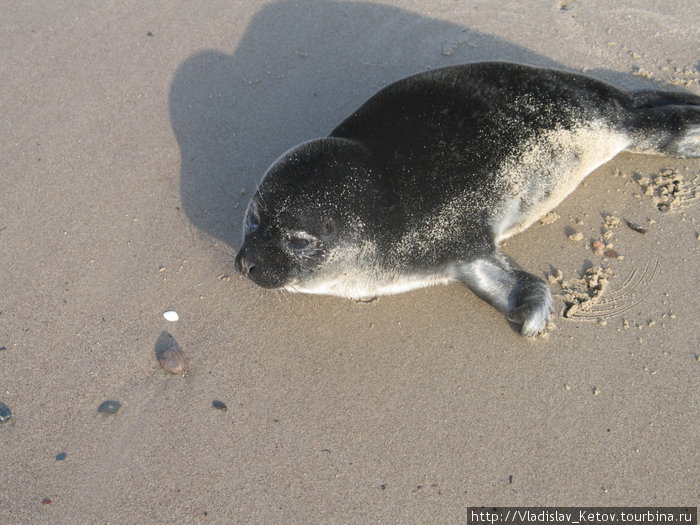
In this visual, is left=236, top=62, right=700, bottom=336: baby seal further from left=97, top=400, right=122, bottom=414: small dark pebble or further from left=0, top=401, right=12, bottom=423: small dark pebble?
left=0, top=401, right=12, bottom=423: small dark pebble

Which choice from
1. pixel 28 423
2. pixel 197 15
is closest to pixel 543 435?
pixel 28 423

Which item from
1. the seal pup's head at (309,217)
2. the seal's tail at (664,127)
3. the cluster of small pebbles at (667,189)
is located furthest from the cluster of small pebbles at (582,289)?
the seal pup's head at (309,217)

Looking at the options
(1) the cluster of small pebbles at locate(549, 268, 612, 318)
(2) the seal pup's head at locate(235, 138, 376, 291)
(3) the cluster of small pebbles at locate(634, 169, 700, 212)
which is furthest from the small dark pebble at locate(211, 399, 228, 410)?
(3) the cluster of small pebbles at locate(634, 169, 700, 212)

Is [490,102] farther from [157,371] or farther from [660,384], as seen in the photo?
[157,371]

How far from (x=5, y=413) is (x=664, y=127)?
3.94 metres

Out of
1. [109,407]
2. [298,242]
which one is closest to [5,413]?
[109,407]

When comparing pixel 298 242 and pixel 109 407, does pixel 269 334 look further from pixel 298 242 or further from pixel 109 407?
pixel 109 407

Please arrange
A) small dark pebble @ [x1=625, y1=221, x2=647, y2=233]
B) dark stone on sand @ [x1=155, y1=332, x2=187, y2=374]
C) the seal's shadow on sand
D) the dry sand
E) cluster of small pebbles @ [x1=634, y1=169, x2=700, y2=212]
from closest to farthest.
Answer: the dry sand, dark stone on sand @ [x1=155, y1=332, x2=187, y2=374], small dark pebble @ [x1=625, y1=221, x2=647, y2=233], cluster of small pebbles @ [x1=634, y1=169, x2=700, y2=212], the seal's shadow on sand

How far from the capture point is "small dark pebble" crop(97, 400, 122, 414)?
264 cm

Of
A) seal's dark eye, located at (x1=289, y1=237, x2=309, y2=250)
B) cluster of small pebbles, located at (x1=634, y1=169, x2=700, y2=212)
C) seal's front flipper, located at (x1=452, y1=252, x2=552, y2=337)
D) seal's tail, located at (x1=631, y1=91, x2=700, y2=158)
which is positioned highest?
seal's tail, located at (x1=631, y1=91, x2=700, y2=158)

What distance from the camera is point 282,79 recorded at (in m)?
3.96

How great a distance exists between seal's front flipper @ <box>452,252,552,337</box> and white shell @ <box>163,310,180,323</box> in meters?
1.51

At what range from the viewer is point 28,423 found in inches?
103

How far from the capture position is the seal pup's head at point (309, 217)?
2.57 m
